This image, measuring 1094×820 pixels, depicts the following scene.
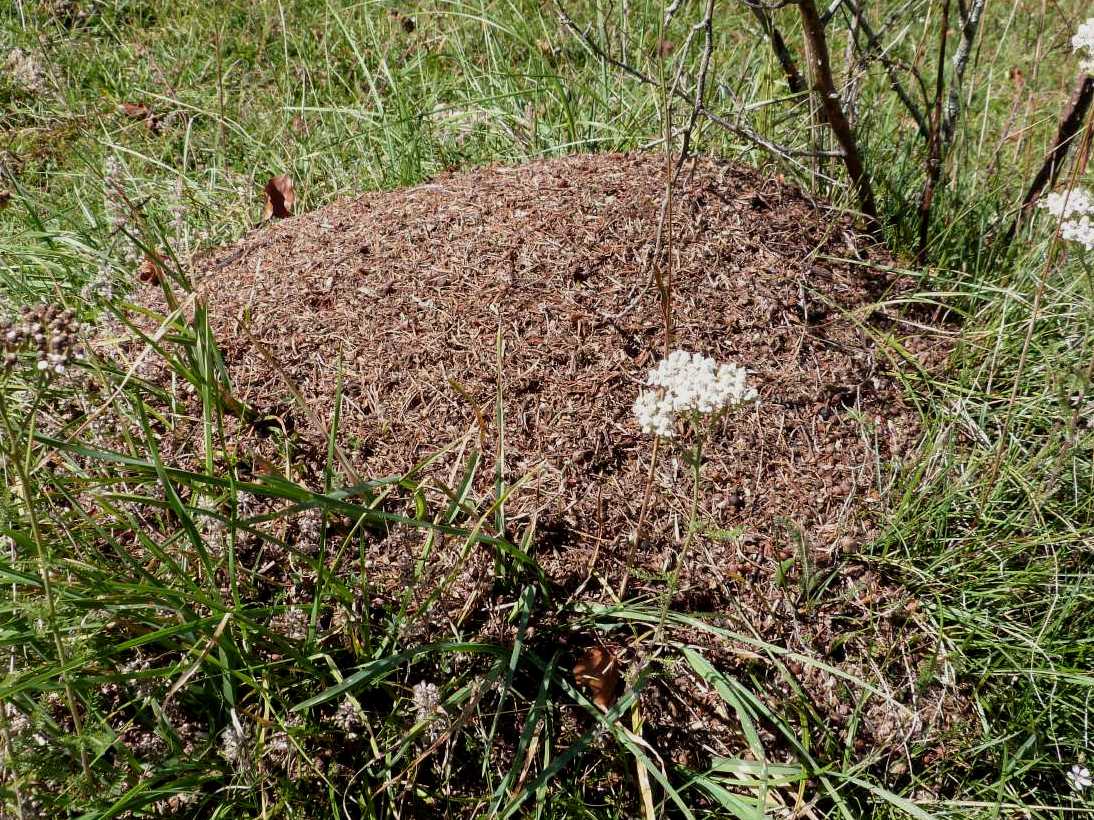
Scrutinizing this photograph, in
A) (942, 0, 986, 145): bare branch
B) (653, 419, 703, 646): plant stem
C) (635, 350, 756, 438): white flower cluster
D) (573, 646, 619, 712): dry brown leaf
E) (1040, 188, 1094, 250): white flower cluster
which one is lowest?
(573, 646, 619, 712): dry brown leaf

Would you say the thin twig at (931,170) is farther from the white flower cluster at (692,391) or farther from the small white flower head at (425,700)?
the small white flower head at (425,700)

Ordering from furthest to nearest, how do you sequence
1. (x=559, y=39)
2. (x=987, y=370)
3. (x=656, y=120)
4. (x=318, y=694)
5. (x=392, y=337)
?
(x=559, y=39) < (x=656, y=120) < (x=987, y=370) < (x=392, y=337) < (x=318, y=694)

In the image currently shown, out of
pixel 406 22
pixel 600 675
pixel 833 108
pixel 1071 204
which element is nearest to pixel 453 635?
pixel 600 675

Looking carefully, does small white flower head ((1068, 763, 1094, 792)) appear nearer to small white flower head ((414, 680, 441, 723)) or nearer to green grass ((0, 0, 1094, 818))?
green grass ((0, 0, 1094, 818))

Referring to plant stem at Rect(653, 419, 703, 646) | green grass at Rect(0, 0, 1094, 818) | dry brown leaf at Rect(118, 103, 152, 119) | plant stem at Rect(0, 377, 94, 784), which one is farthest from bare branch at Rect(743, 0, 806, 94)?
dry brown leaf at Rect(118, 103, 152, 119)

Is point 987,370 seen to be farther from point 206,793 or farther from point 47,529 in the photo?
point 47,529

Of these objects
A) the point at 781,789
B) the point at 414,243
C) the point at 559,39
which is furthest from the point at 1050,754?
the point at 559,39
